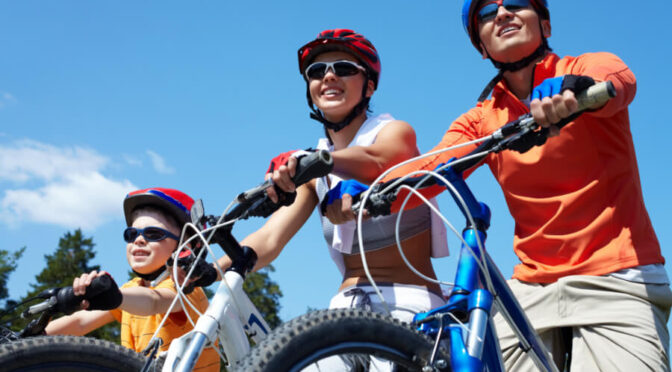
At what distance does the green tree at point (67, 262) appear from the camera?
1331 inches

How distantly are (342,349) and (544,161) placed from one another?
1587mm

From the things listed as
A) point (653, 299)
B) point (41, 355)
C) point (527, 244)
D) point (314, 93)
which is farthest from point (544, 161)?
point (41, 355)

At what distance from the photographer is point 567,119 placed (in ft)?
7.42

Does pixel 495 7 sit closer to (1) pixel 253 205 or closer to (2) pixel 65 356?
(1) pixel 253 205

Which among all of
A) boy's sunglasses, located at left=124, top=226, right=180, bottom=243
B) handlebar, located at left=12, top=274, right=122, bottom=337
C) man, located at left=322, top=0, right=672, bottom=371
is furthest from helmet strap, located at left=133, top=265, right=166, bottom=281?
man, located at left=322, top=0, right=672, bottom=371

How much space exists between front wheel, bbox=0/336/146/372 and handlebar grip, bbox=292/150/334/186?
110 centimetres

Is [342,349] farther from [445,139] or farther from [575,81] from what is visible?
[445,139]

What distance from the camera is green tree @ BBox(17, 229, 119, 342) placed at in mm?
33812

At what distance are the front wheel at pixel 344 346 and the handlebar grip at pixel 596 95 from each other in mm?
967

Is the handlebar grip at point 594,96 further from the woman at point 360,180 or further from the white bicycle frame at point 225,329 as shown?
the white bicycle frame at point 225,329

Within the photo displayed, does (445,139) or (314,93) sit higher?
(314,93)

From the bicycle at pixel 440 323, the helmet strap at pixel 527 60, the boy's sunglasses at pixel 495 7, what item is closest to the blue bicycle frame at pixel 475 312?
the bicycle at pixel 440 323

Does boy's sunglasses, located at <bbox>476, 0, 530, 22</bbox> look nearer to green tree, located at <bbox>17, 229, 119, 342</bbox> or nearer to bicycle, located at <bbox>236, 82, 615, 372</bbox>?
bicycle, located at <bbox>236, 82, 615, 372</bbox>

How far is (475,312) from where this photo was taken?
2273mm
